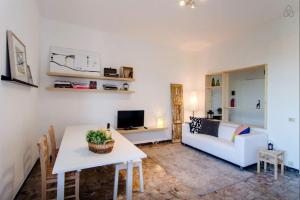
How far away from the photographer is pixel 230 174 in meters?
2.79

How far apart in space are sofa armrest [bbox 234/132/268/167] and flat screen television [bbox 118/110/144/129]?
2.15 metres

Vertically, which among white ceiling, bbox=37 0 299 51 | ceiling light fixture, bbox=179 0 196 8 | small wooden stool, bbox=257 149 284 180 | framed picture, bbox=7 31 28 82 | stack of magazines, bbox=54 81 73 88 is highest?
white ceiling, bbox=37 0 299 51

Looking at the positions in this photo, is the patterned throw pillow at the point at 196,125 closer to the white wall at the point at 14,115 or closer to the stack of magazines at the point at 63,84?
the stack of magazines at the point at 63,84

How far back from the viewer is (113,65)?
406 cm

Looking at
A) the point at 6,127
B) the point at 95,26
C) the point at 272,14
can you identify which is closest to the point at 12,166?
the point at 6,127

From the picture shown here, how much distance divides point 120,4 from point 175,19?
108 cm

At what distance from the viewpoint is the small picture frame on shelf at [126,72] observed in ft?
13.2

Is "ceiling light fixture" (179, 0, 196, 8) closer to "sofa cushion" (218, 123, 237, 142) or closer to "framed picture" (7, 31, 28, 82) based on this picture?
"framed picture" (7, 31, 28, 82)

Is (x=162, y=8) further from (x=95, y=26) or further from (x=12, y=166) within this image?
(x=12, y=166)

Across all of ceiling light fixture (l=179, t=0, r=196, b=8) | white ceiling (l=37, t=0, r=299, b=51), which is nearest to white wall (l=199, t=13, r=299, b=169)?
white ceiling (l=37, t=0, r=299, b=51)

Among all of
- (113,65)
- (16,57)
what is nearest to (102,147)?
(16,57)

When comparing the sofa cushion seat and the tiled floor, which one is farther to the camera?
the sofa cushion seat

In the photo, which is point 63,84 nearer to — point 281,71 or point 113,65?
point 113,65

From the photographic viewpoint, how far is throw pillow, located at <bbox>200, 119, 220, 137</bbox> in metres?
3.87
